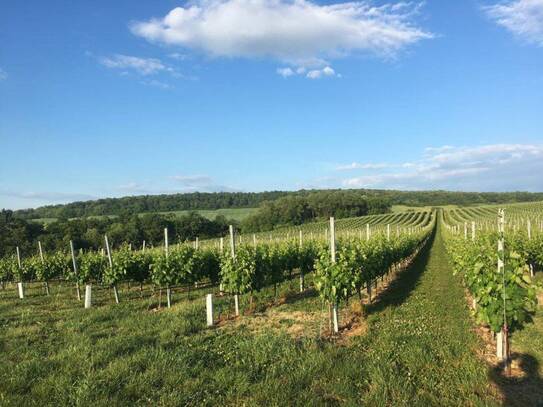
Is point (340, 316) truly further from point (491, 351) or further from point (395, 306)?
point (491, 351)

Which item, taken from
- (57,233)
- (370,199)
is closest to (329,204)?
(370,199)

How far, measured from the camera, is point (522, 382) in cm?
583

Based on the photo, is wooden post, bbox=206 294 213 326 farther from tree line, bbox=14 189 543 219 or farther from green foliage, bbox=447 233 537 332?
tree line, bbox=14 189 543 219

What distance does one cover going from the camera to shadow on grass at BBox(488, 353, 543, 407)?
5223 millimetres

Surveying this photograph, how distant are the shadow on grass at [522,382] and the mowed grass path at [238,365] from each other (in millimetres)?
259

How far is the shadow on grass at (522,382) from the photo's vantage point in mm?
5223

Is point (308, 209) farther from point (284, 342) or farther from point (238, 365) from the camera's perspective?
point (238, 365)

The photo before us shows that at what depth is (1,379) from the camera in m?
Result: 5.91

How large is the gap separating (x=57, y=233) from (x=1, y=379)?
6125 cm

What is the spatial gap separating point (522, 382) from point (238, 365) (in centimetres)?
426

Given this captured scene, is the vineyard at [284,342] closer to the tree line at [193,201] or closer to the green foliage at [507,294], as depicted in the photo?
the green foliage at [507,294]

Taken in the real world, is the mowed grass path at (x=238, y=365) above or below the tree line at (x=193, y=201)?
below

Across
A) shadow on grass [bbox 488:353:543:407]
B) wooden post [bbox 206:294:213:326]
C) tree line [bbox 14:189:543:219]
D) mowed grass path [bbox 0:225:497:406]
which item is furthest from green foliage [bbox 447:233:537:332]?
tree line [bbox 14:189:543:219]

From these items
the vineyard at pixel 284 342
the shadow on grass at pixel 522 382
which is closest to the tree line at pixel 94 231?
the vineyard at pixel 284 342
